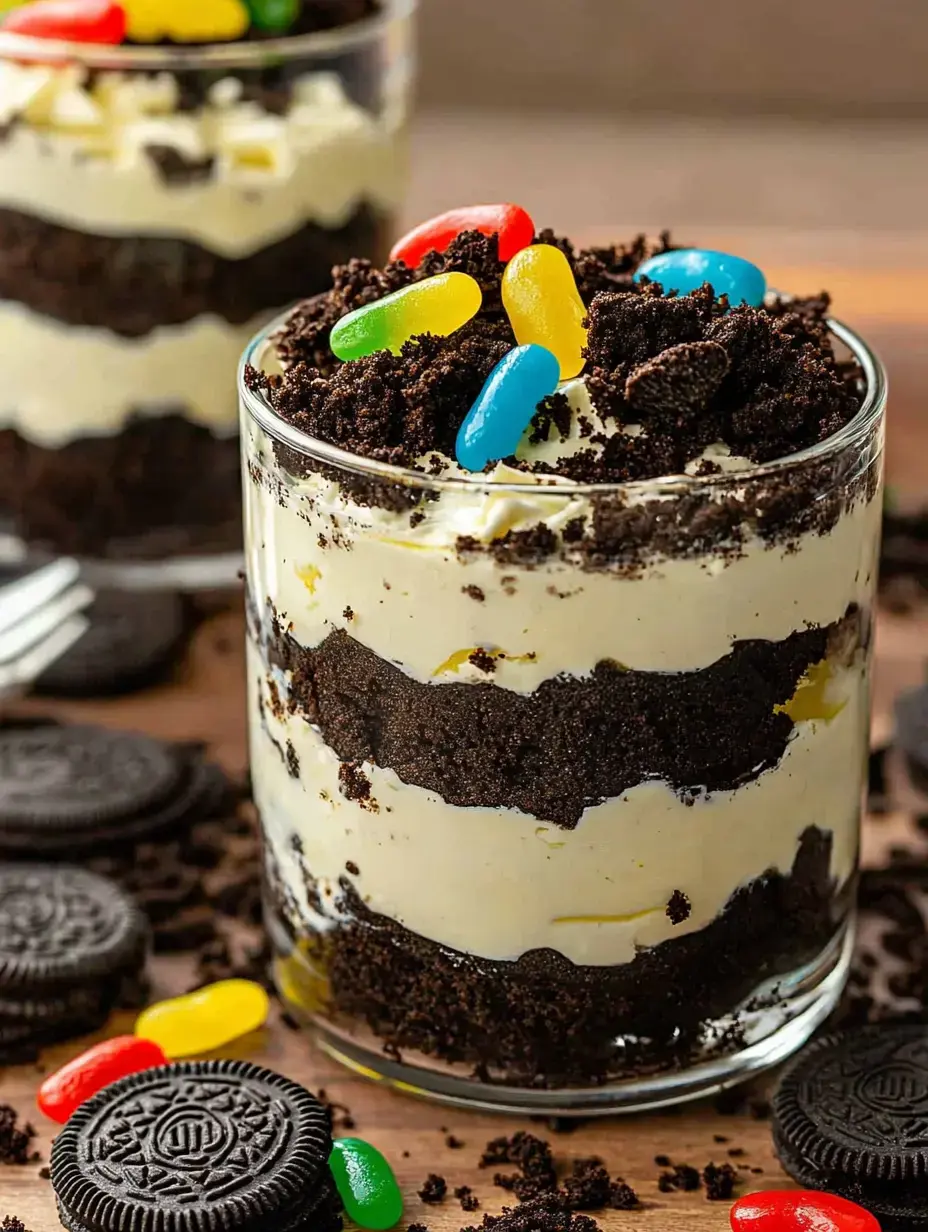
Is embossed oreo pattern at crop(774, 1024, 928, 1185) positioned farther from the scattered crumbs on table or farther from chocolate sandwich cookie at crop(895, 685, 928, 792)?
chocolate sandwich cookie at crop(895, 685, 928, 792)

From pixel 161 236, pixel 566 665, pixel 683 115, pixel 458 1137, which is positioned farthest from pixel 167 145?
pixel 683 115

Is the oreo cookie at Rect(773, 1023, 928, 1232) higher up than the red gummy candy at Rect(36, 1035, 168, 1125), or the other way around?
the oreo cookie at Rect(773, 1023, 928, 1232)

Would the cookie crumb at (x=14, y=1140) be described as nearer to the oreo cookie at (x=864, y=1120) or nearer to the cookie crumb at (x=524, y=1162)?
the cookie crumb at (x=524, y=1162)

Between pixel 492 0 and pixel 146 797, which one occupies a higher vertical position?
pixel 492 0

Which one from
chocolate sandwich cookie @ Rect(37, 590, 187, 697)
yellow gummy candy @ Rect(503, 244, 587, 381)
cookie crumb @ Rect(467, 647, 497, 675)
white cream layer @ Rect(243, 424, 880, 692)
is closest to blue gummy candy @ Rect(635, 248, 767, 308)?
yellow gummy candy @ Rect(503, 244, 587, 381)

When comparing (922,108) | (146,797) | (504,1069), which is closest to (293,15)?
(146,797)

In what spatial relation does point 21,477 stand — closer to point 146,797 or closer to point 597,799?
point 146,797
